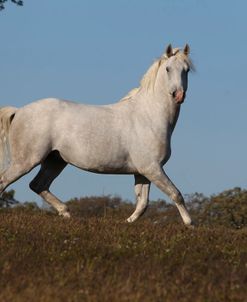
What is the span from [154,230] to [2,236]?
236 cm

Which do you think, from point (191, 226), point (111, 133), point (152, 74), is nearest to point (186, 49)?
point (152, 74)

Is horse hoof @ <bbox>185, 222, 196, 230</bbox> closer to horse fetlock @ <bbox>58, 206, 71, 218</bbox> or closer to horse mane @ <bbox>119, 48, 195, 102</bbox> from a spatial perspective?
horse fetlock @ <bbox>58, 206, 71, 218</bbox>

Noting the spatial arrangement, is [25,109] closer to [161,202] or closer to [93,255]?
[93,255]

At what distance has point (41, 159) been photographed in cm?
1393

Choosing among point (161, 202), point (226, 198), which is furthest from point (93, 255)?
point (161, 202)

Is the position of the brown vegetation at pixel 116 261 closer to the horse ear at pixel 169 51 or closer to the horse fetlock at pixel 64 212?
the horse fetlock at pixel 64 212

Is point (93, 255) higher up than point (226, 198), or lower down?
higher up

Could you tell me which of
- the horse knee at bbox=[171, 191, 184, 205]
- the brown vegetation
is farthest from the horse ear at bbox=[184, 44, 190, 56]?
the brown vegetation

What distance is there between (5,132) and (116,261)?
17.1 feet

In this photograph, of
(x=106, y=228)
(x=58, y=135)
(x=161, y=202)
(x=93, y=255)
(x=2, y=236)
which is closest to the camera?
(x=93, y=255)

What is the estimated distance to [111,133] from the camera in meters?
14.0

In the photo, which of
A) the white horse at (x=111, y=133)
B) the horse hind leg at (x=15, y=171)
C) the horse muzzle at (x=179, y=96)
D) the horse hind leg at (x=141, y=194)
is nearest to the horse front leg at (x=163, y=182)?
the white horse at (x=111, y=133)

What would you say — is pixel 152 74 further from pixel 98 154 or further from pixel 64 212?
pixel 64 212

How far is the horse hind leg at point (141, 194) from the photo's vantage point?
1427 cm
